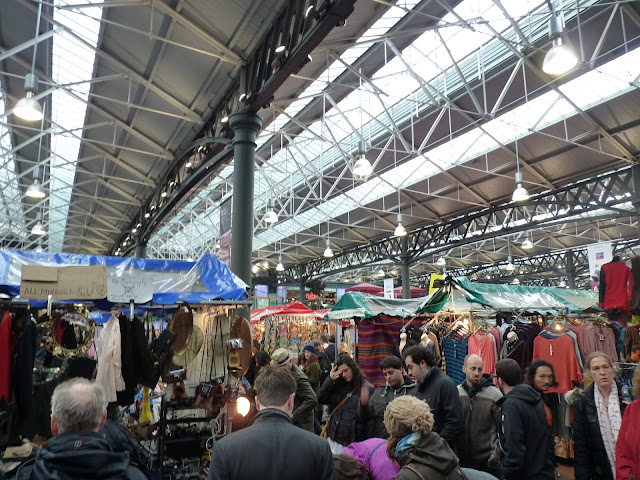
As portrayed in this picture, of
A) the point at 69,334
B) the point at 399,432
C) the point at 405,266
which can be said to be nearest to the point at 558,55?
the point at 399,432

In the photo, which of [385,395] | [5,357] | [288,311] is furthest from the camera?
[288,311]

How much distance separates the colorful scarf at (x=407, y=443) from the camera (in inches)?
88.2

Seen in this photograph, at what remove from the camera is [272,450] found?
195cm

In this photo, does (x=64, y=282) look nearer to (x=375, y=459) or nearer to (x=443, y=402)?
(x=375, y=459)

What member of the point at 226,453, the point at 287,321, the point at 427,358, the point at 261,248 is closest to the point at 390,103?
the point at 287,321

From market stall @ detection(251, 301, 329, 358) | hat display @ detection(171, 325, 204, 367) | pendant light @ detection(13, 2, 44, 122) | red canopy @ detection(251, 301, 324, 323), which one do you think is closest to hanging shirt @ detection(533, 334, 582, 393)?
hat display @ detection(171, 325, 204, 367)

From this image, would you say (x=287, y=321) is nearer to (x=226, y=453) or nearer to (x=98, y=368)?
(x=98, y=368)

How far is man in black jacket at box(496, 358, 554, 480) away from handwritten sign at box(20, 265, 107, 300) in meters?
3.37

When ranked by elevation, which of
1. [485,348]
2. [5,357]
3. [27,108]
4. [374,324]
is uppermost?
[27,108]

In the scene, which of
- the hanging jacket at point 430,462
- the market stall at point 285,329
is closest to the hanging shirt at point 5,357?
the hanging jacket at point 430,462

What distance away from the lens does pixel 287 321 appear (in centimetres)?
1419

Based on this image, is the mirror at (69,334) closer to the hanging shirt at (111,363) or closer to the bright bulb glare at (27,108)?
the hanging shirt at (111,363)

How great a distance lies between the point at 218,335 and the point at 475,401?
305 centimetres

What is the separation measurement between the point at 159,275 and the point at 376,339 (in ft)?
17.1
